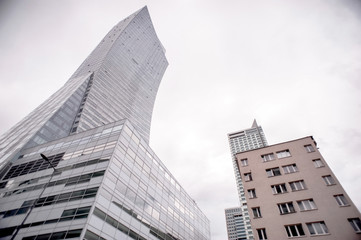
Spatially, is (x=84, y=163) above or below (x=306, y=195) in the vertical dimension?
above

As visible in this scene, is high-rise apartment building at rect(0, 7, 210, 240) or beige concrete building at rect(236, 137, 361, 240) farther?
high-rise apartment building at rect(0, 7, 210, 240)

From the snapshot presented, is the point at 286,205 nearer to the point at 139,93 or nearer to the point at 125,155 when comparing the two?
the point at 125,155

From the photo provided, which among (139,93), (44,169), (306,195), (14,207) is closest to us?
(306,195)

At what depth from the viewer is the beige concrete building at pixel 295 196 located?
78.4 feet

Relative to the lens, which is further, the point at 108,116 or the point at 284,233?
the point at 108,116

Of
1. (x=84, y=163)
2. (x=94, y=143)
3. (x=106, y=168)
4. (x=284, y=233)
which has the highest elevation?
(x=94, y=143)

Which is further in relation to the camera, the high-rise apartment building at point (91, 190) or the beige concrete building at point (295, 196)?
the high-rise apartment building at point (91, 190)

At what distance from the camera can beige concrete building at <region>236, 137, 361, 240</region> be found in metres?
23.9

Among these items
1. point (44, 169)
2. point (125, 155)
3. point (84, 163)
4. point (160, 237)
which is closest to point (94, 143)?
point (84, 163)

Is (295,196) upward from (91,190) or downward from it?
upward

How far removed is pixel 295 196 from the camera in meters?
27.6

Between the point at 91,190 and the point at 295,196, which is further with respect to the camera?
the point at 295,196

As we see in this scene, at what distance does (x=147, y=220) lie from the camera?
3375 cm

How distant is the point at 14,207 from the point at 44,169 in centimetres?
689
